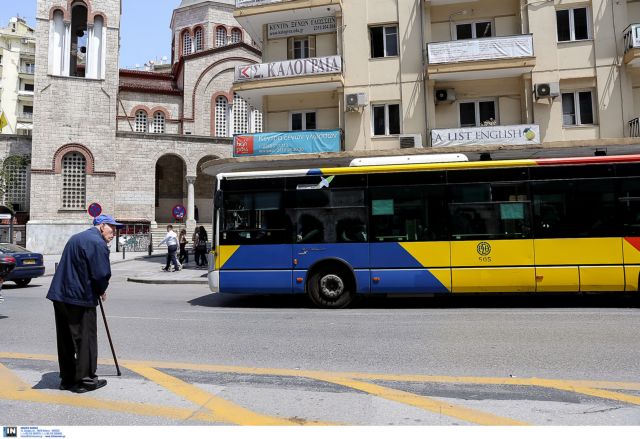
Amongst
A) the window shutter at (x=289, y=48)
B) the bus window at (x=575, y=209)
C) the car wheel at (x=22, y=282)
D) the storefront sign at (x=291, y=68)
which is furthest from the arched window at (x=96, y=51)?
the bus window at (x=575, y=209)

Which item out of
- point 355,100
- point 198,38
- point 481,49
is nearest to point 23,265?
point 355,100

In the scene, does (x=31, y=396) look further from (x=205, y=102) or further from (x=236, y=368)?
(x=205, y=102)

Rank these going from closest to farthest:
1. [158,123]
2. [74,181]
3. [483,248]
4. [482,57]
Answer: [483,248], [482,57], [74,181], [158,123]

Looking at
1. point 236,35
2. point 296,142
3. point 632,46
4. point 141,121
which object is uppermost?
point 236,35

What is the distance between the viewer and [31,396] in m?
4.39

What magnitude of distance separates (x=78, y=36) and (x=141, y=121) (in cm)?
748

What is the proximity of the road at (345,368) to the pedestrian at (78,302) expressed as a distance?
0.73ft

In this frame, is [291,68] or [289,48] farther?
[289,48]

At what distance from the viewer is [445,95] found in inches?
752

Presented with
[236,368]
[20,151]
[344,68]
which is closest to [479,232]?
[236,368]

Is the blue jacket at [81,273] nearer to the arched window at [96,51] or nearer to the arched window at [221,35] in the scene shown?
the arched window at [96,51]

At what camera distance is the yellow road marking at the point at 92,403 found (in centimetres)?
392

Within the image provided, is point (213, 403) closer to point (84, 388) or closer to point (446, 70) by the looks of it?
point (84, 388)

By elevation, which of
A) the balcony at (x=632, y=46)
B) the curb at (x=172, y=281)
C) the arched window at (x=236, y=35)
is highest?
the arched window at (x=236, y=35)
